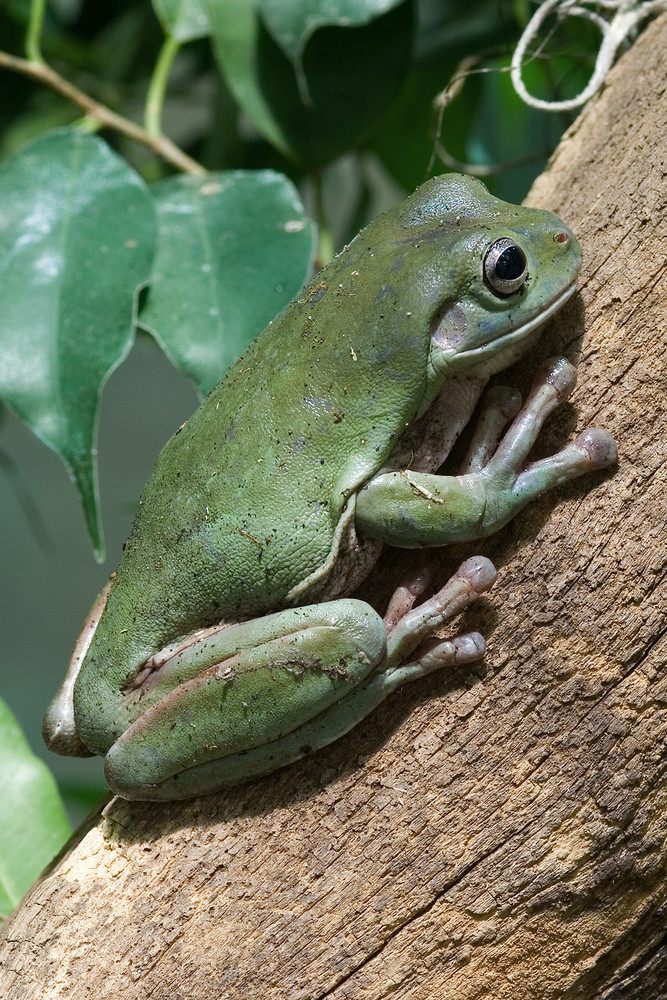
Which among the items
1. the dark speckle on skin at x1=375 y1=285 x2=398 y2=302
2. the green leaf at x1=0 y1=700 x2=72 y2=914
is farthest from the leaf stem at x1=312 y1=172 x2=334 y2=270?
the green leaf at x1=0 y1=700 x2=72 y2=914

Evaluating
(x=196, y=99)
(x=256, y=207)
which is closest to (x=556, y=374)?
(x=256, y=207)

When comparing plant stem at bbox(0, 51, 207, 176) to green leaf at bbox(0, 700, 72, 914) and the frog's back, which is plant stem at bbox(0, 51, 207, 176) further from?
green leaf at bbox(0, 700, 72, 914)

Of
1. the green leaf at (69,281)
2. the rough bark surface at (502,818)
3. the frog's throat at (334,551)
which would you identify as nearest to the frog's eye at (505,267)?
the rough bark surface at (502,818)

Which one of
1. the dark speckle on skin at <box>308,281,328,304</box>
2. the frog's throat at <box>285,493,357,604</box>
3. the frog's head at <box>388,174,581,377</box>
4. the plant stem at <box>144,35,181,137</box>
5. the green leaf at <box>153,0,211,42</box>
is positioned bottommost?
the frog's throat at <box>285,493,357,604</box>

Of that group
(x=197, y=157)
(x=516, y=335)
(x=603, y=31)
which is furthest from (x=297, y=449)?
(x=197, y=157)

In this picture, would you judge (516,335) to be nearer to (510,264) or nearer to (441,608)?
(510,264)

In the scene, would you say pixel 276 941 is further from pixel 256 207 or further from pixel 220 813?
pixel 256 207

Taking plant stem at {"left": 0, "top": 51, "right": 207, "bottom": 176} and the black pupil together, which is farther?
plant stem at {"left": 0, "top": 51, "right": 207, "bottom": 176}

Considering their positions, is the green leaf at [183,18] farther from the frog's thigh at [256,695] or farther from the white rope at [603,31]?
the frog's thigh at [256,695]
